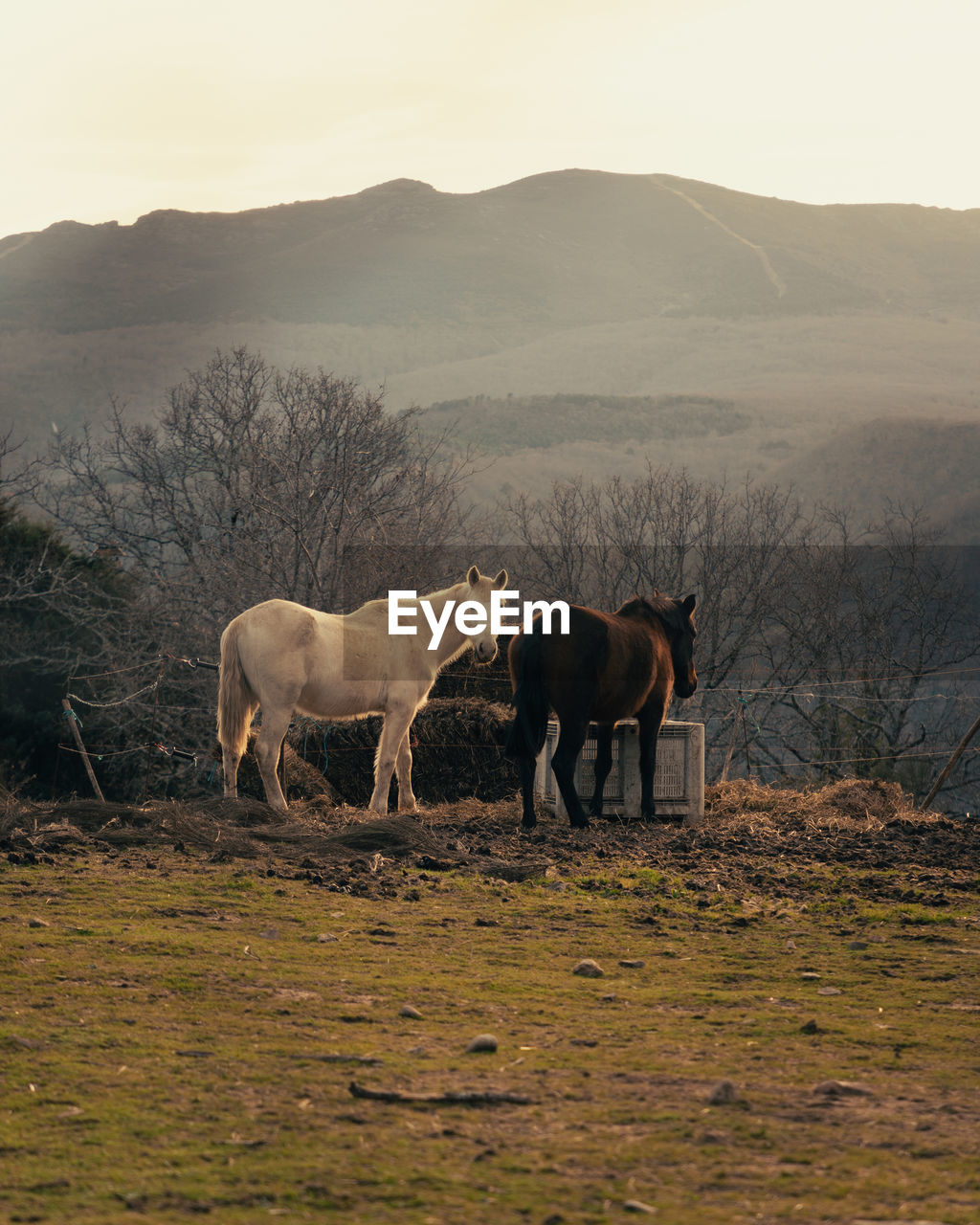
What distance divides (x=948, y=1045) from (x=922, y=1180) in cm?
153

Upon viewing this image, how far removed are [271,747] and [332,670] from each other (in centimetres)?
89

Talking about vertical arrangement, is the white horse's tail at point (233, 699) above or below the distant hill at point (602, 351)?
below

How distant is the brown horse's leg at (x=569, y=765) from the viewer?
35.6ft

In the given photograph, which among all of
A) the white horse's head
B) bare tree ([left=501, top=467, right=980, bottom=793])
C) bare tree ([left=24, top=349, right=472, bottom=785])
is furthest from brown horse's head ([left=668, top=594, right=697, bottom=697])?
bare tree ([left=501, top=467, right=980, bottom=793])

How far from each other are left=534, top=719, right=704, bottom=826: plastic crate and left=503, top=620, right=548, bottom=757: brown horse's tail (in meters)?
1.13

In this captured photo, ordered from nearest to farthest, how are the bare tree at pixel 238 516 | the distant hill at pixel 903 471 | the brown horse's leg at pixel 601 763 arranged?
the brown horse's leg at pixel 601 763
the bare tree at pixel 238 516
the distant hill at pixel 903 471

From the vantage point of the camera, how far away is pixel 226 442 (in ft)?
A: 117

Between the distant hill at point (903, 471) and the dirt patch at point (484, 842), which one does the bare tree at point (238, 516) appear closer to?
the dirt patch at point (484, 842)

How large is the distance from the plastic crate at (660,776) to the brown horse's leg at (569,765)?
78 cm

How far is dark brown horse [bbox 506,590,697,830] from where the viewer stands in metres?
10.7

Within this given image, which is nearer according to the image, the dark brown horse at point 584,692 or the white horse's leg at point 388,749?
the dark brown horse at point 584,692

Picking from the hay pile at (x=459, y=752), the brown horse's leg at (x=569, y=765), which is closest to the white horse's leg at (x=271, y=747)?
the brown horse's leg at (x=569, y=765)
